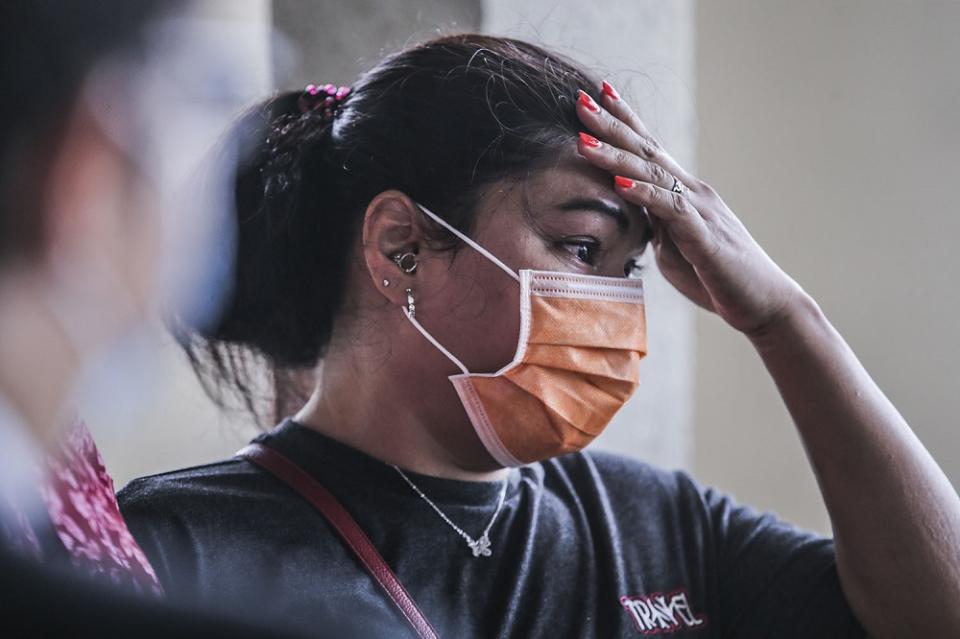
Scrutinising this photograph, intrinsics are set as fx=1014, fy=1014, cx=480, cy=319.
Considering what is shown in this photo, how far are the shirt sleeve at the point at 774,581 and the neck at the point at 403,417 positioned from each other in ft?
1.27

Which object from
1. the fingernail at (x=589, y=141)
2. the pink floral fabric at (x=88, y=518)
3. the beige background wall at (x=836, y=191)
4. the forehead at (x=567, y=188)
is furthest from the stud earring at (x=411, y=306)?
the beige background wall at (x=836, y=191)

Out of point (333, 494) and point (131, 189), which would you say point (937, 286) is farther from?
point (131, 189)

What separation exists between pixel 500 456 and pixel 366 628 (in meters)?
0.30

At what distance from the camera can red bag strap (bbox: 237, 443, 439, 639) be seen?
1.17 m

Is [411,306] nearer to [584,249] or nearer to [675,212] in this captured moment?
[584,249]

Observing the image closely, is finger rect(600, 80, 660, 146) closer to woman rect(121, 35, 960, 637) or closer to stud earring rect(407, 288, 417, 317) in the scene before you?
woman rect(121, 35, 960, 637)

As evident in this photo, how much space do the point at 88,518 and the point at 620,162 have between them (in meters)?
0.79

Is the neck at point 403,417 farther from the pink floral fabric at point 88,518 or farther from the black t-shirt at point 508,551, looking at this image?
the pink floral fabric at point 88,518

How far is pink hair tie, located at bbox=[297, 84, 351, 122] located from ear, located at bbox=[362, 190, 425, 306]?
18 centimetres

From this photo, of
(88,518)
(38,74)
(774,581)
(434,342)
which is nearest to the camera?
(38,74)

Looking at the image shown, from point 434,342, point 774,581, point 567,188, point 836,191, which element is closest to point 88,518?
point 434,342

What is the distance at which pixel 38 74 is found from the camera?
1.77ft

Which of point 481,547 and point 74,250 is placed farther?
point 481,547

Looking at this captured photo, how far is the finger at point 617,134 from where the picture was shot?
130cm
